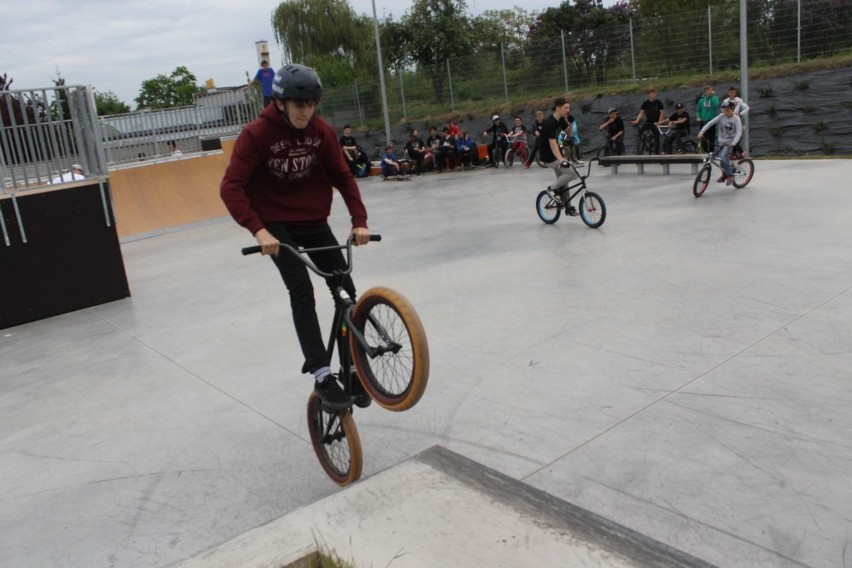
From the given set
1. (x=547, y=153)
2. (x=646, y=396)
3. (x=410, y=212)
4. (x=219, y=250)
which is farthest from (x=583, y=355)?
(x=410, y=212)

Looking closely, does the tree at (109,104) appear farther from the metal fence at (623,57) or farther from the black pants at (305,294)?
the black pants at (305,294)

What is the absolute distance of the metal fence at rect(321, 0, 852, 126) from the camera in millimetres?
19281

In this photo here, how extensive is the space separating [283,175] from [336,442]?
150 centimetres

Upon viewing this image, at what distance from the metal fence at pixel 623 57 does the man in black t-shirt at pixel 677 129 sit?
318cm

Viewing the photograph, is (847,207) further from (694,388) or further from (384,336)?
(384,336)

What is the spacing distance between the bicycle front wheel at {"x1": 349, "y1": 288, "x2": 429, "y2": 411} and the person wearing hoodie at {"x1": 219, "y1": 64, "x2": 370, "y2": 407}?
6.6 inches

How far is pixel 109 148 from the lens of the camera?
56.2 ft

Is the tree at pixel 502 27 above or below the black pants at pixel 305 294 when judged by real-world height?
above

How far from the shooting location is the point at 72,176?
8.74 m

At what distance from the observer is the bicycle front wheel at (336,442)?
12.2ft

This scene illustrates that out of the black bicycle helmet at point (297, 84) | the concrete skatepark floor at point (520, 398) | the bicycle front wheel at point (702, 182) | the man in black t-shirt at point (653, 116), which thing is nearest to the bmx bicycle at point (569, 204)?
the concrete skatepark floor at point (520, 398)

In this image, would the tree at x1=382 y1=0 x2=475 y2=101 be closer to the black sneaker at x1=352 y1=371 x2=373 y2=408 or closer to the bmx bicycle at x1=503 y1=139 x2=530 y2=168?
the bmx bicycle at x1=503 y1=139 x2=530 y2=168

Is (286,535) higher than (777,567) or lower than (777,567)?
higher

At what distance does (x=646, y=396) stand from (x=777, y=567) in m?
1.77
